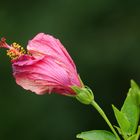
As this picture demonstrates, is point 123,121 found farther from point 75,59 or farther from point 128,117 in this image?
point 75,59

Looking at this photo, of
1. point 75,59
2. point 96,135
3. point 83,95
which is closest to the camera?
point 96,135

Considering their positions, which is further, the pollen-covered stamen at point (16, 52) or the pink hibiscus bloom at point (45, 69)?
the pollen-covered stamen at point (16, 52)

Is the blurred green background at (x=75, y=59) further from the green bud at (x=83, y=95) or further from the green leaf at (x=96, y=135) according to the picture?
the green leaf at (x=96, y=135)

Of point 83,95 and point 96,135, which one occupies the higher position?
point 83,95

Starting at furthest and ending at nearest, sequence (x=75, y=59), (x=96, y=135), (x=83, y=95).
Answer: (x=75, y=59) → (x=83, y=95) → (x=96, y=135)

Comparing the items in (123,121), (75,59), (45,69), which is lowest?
(75,59)

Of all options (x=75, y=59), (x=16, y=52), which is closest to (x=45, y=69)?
(x=16, y=52)

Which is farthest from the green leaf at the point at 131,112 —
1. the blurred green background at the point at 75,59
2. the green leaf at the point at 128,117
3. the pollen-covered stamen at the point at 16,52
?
the blurred green background at the point at 75,59

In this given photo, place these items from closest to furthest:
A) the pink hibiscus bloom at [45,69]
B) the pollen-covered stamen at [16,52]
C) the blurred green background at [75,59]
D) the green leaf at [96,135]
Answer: the green leaf at [96,135]
the pink hibiscus bloom at [45,69]
the pollen-covered stamen at [16,52]
the blurred green background at [75,59]
